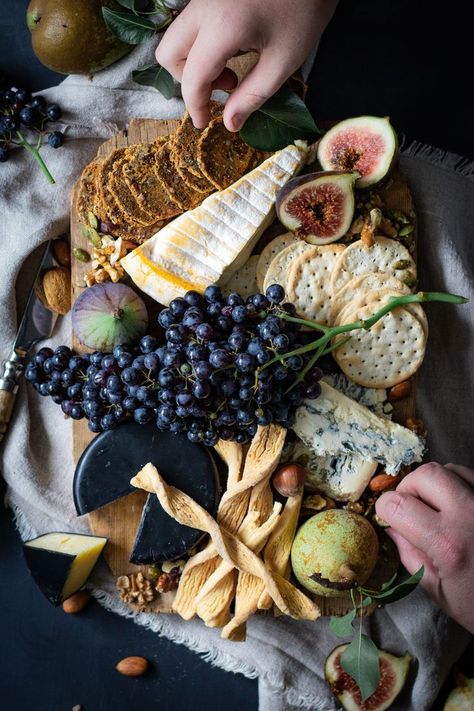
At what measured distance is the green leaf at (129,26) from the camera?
189 cm

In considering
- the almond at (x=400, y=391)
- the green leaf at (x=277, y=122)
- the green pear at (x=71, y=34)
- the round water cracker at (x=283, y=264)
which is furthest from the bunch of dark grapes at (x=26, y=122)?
the almond at (x=400, y=391)

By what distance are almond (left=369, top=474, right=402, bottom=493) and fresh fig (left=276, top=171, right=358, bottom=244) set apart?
68cm

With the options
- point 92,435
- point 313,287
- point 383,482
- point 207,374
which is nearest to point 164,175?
point 313,287

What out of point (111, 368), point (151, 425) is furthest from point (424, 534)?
point (111, 368)

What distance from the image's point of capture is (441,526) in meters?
1.85

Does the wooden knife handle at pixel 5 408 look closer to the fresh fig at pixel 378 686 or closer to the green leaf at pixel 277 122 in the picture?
the green leaf at pixel 277 122

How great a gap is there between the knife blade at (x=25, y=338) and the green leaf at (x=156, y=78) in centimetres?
57

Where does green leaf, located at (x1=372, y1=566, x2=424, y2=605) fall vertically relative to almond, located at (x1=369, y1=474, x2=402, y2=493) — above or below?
above

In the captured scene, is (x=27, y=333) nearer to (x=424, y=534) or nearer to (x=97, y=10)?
(x=97, y=10)

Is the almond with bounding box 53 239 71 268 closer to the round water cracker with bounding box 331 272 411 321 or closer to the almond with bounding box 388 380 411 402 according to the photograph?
the round water cracker with bounding box 331 272 411 321

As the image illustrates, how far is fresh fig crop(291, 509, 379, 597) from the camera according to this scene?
183 centimetres

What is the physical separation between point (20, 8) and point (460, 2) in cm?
141

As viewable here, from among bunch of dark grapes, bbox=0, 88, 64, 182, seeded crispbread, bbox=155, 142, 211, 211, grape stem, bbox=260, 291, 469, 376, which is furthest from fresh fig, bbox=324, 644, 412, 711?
bunch of dark grapes, bbox=0, 88, 64, 182

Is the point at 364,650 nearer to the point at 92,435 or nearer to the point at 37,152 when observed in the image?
the point at 92,435
